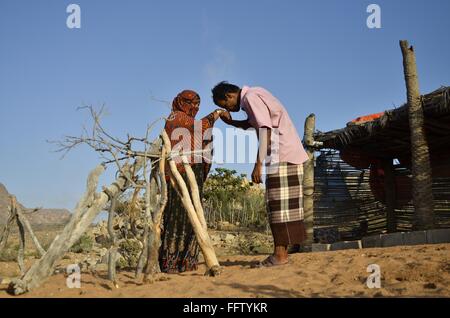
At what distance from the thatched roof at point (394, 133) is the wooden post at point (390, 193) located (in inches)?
10.8

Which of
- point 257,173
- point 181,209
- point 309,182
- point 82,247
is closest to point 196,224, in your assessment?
point 181,209

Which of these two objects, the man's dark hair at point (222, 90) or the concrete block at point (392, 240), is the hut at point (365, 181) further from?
the man's dark hair at point (222, 90)

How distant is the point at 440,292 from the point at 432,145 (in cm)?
708

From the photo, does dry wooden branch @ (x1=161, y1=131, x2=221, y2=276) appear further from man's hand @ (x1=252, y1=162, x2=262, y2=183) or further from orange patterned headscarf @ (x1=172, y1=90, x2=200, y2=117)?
man's hand @ (x1=252, y1=162, x2=262, y2=183)

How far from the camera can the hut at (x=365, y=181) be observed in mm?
9359

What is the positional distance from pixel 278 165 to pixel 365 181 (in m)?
6.79

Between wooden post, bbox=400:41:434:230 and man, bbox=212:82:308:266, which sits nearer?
man, bbox=212:82:308:266

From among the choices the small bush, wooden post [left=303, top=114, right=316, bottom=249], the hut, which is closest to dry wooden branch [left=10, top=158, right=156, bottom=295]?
wooden post [left=303, top=114, right=316, bottom=249]

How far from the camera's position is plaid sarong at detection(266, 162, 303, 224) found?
14.8 feet

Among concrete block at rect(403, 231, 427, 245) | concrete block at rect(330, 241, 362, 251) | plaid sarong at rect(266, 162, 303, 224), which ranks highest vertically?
plaid sarong at rect(266, 162, 303, 224)

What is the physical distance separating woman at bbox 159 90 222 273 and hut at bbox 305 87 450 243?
193 inches

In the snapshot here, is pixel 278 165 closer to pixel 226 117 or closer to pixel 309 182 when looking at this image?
pixel 226 117

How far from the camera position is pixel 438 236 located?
21.7 ft
